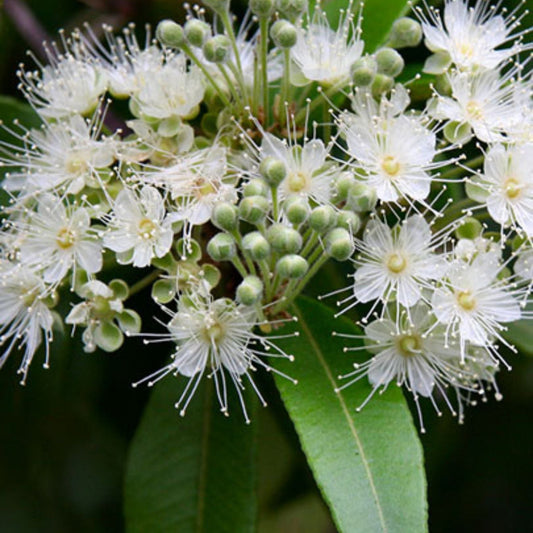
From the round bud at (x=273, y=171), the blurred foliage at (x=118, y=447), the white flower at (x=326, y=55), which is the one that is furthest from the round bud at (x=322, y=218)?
the blurred foliage at (x=118, y=447)

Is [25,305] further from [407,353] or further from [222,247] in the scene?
[407,353]

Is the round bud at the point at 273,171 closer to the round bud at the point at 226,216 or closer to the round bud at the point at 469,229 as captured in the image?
the round bud at the point at 226,216

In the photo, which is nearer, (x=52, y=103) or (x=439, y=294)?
(x=439, y=294)

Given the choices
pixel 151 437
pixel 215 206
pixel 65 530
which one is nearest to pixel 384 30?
pixel 215 206

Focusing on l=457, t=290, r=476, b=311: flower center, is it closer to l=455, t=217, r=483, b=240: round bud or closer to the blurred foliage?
l=455, t=217, r=483, b=240: round bud

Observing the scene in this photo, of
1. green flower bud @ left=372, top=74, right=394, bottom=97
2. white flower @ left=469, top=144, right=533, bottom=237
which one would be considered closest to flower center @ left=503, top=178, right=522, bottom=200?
white flower @ left=469, top=144, right=533, bottom=237

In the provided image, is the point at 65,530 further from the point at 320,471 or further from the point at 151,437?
the point at 320,471
